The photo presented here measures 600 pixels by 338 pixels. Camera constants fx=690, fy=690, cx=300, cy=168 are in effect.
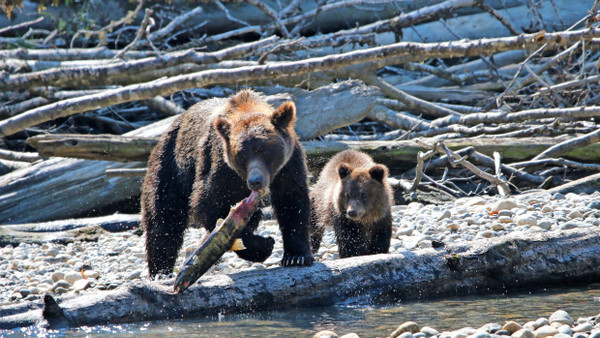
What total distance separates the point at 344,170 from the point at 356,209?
2.05ft

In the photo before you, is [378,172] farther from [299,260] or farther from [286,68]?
[299,260]

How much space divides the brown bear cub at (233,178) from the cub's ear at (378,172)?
4.50 ft

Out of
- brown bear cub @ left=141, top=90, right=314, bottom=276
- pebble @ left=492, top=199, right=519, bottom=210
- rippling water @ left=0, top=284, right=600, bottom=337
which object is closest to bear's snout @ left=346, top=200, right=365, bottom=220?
brown bear cub @ left=141, top=90, right=314, bottom=276

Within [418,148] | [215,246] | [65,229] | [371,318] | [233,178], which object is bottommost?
[371,318]

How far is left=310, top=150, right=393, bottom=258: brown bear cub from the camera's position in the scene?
6301 mm

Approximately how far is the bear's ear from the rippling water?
1460 mm

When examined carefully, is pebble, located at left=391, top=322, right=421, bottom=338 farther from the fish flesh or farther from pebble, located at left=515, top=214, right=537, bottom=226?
pebble, located at left=515, top=214, right=537, bottom=226

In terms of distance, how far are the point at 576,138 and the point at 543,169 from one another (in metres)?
0.95

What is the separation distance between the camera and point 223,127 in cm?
516

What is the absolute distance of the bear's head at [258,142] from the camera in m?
4.96

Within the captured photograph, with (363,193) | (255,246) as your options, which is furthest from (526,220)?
(255,246)

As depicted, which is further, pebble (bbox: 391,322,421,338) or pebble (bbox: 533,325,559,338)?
pebble (bbox: 391,322,421,338)

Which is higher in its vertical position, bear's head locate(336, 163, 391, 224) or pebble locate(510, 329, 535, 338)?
bear's head locate(336, 163, 391, 224)

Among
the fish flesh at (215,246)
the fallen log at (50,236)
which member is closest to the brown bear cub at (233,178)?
the fish flesh at (215,246)
